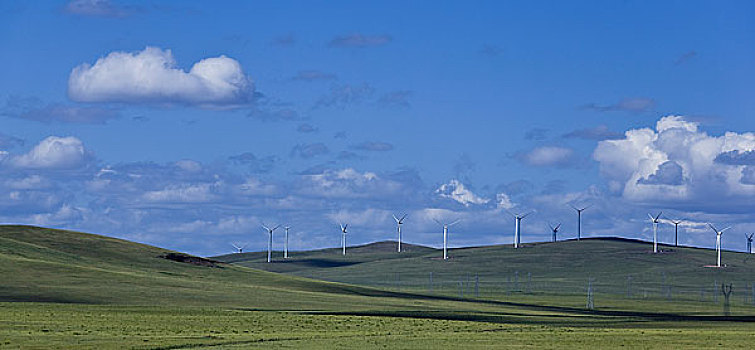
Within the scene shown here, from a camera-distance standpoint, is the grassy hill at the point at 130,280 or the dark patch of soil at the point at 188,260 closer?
the grassy hill at the point at 130,280

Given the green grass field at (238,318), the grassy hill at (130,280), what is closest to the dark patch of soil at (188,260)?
the grassy hill at (130,280)

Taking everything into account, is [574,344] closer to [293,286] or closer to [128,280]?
[128,280]

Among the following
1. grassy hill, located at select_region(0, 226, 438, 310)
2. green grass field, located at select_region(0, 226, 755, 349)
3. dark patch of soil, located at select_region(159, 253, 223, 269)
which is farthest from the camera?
dark patch of soil, located at select_region(159, 253, 223, 269)

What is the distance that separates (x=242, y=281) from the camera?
7037 inches

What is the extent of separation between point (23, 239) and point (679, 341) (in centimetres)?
13112

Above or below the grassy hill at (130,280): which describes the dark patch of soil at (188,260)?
above

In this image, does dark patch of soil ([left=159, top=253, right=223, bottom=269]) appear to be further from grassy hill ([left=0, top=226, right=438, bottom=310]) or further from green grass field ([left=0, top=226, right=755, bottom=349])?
green grass field ([left=0, top=226, right=755, bottom=349])

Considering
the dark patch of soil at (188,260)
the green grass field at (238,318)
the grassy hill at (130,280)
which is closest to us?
the green grass field at (238,318)

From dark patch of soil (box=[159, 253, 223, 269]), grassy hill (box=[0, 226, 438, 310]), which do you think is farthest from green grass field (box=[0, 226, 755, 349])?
dark patch of soil (box=[159, 253, 223, 269])

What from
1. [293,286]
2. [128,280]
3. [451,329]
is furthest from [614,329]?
[293,286]

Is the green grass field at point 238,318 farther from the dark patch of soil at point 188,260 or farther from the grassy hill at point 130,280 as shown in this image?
the dark patch of soil at point 188,260

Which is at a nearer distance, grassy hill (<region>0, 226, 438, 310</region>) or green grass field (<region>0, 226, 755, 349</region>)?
green grass field (<region>0, 226, 755, 349</region>)

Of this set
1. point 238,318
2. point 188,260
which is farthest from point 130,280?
point 188,260

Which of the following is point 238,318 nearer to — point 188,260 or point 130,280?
point 130,280
